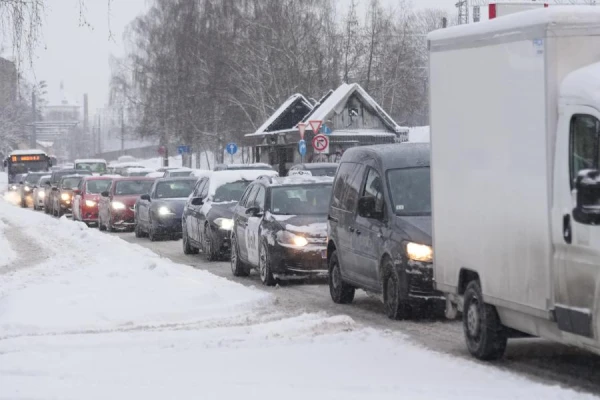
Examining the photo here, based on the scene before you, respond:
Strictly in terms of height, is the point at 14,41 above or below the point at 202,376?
above

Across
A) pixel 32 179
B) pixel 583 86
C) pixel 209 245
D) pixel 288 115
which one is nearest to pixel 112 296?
pixel 209 245

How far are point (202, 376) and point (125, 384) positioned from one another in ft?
2.14

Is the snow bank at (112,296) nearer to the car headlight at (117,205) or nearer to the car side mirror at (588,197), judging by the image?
the car side mirror at (588,197)

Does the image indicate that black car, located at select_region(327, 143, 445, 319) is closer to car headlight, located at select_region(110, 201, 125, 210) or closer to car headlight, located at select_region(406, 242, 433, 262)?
car headlight, located at select_region(406, 242, 433, 262)

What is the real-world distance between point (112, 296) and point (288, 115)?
2056 inches

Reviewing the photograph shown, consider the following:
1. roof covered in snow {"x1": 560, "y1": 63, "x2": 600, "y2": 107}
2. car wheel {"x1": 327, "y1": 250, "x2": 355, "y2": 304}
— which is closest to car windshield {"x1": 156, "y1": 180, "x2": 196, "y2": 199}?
car wheel {"x1": 327, "y1": 250, "x2": 355, "y2": 304}

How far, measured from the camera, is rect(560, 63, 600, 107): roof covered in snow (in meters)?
8.66

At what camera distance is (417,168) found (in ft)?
49.1

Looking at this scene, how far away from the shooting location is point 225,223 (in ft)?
76.9

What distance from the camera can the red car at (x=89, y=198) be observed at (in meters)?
41.2

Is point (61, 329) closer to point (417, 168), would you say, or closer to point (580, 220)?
point (417, 168)

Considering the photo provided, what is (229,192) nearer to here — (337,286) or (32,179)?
(337,286)

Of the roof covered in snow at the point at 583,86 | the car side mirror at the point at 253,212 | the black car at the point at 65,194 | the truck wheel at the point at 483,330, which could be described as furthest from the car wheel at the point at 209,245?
the black car at the point at 65,194

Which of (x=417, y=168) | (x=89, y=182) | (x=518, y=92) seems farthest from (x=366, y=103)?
(x=518, y=92)
